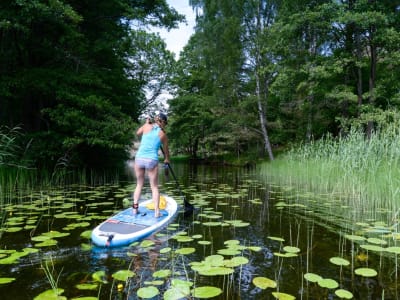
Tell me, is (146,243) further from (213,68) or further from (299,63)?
(213,68)

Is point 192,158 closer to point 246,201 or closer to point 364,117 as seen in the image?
point 364,117

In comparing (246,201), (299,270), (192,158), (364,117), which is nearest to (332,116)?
(364,117)

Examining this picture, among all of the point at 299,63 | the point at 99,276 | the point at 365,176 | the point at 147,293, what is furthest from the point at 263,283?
the point at 299,63

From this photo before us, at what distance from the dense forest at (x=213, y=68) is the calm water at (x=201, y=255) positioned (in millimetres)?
4716

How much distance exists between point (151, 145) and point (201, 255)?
80.5 inches

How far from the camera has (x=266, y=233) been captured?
4039 millimetres

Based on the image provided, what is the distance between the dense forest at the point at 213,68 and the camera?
33.0ft

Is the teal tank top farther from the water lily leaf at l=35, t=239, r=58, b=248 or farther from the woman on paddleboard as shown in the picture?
the water lily leaf at l=35, t=239, r=58, b=248

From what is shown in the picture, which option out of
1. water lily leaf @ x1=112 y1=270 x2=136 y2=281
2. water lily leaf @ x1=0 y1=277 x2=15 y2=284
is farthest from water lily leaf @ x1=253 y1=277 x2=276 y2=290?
water lily leaf @ x1=0 y1=277 x2=15 y2=284

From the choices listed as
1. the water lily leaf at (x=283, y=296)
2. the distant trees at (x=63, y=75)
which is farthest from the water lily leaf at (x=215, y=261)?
the distant trees at (x=63, y=75)

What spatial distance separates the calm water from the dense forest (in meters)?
4.72

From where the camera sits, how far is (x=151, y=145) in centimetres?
463

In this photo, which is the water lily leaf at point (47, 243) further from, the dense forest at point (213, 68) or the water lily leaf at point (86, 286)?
the dense forest at point (213, 68)

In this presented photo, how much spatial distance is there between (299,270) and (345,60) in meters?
11.6
